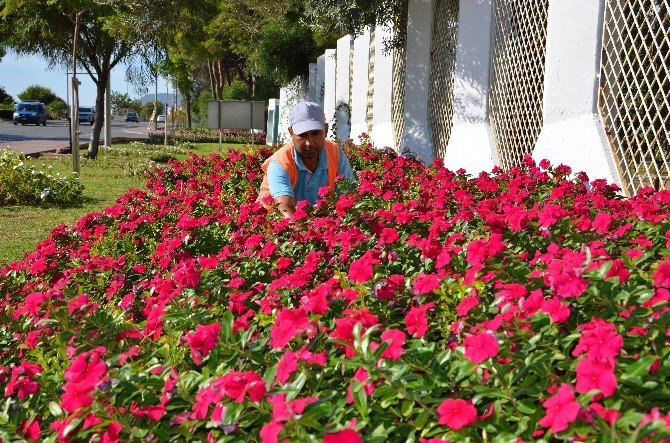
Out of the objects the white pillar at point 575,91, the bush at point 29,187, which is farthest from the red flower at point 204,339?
the bush at point 29,187

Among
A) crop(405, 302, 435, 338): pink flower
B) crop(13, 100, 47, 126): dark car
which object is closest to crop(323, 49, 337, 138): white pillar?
crop(405, 302, 435, 338): pink flower

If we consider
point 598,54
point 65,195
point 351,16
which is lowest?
point 65,195

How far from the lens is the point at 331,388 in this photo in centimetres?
195

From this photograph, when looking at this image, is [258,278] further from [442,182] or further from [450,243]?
[442,182]

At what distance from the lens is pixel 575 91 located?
6.70 metres

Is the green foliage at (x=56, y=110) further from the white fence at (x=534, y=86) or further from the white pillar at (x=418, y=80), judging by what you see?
the white pillar at (x=418, y=80)

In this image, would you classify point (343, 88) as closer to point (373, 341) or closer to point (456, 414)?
point (373, 341)

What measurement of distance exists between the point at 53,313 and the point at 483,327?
53.0 inches

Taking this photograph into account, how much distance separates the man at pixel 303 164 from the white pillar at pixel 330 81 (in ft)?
49.8

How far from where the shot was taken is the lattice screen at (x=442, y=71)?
1077 centimetres

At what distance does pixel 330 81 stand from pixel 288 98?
9.02 meters

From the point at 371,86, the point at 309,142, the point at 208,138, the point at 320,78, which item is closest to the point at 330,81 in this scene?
the point at 320,78

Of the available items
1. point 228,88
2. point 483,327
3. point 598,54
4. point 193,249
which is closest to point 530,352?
point 483,327

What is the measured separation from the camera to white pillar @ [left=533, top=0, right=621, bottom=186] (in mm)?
6422
